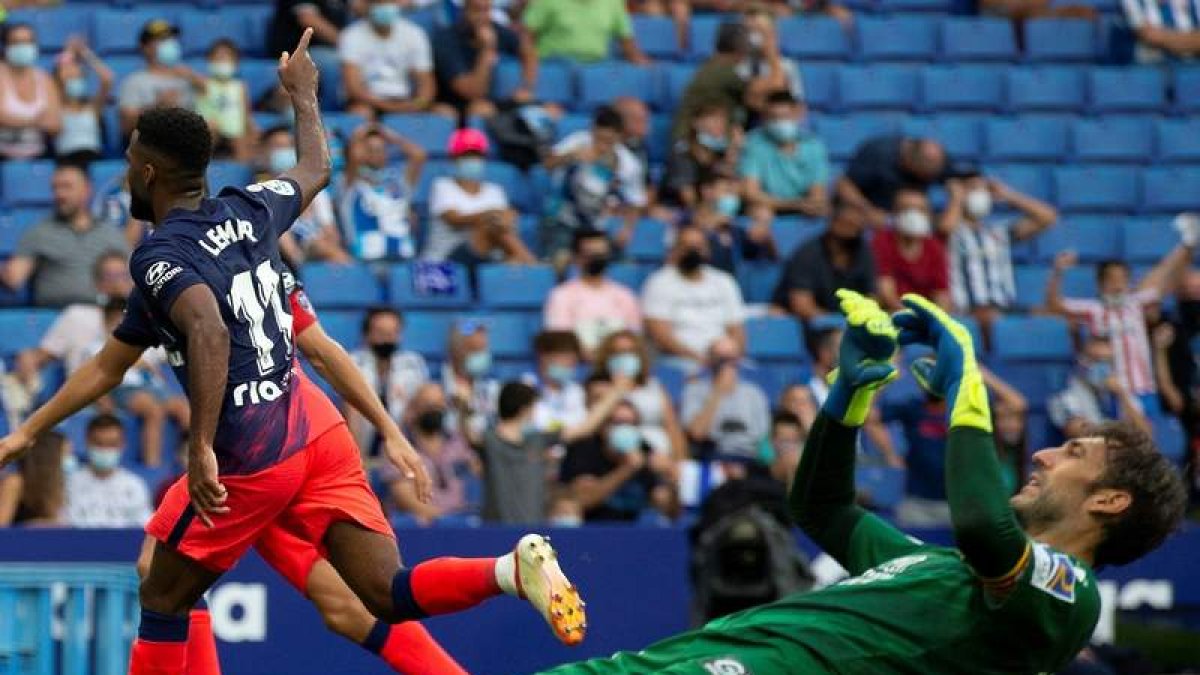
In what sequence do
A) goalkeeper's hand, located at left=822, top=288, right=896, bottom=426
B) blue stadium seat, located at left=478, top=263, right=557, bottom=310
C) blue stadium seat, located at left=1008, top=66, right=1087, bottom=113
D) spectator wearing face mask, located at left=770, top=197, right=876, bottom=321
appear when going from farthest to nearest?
blue stadium seat, located at left=1008, top=66, right=1087, bottom=113
spectator wearing face mask, located at left=770, top=197, right=876, bottom=321
blue stadium seat, located at left=478, top=263, right=557, bottom=310
goalkeeper's hand, located at left=822, top=288, right=896, bottom=426

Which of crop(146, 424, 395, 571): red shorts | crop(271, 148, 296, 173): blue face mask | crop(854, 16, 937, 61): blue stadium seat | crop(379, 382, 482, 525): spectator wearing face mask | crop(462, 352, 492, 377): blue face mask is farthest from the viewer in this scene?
crop(854, 16, 937, 61): blue stadium seat

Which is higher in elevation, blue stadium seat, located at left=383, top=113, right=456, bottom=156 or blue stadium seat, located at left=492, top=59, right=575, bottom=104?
blue stadium seat, located at left=492, top=59, right=575, bottom=104

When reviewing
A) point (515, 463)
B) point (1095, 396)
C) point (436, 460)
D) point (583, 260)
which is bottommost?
point (1095, 396)

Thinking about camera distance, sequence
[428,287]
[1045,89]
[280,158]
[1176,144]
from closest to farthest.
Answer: [280,158] → [428,287] → [1176,144] → [1045,89]

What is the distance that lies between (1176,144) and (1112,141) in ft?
1.54

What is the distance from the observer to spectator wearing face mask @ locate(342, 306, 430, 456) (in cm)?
1185

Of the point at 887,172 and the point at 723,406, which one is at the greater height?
the point at 887,172

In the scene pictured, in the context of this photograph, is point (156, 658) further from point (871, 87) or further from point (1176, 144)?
point (1176, 144)

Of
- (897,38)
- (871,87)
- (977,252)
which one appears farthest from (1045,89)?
(977,252)

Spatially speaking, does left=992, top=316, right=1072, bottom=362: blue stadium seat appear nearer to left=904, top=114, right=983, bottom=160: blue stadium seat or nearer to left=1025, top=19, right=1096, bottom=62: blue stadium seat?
left=904, top=114, right=983, bottom=160: blue stadium seat

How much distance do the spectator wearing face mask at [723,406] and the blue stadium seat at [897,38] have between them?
14.1ft

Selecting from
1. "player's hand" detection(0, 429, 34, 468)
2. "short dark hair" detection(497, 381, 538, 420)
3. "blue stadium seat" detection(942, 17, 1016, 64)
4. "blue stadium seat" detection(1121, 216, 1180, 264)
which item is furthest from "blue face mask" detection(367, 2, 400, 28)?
"player's hand" detection(0, 429, 34, 468)

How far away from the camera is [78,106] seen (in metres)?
13.5

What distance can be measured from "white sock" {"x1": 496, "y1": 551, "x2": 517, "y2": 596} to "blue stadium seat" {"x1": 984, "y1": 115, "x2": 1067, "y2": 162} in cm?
1010
